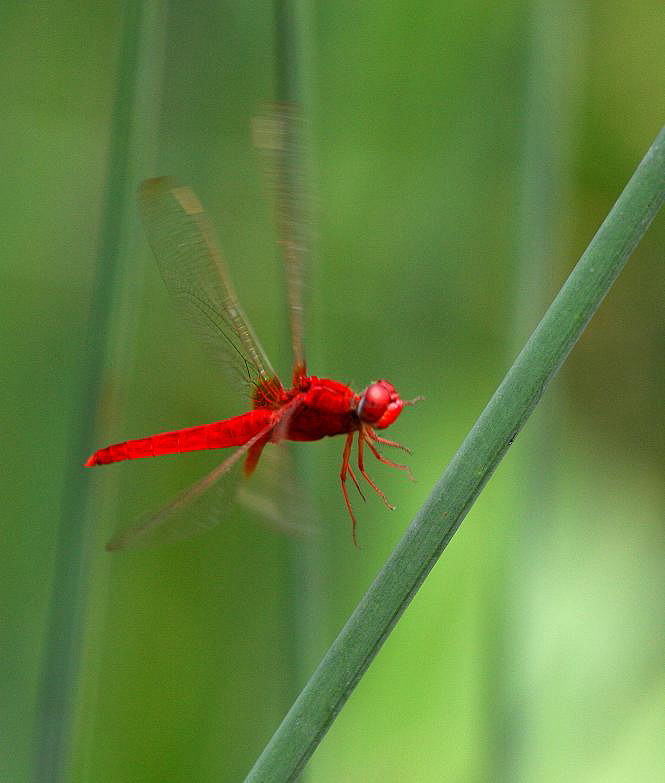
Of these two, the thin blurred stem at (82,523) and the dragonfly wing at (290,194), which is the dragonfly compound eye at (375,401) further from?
the thin blurred stem at (82,523)

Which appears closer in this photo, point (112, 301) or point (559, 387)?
point (112, 301)

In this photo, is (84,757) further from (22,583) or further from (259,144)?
(259,144)

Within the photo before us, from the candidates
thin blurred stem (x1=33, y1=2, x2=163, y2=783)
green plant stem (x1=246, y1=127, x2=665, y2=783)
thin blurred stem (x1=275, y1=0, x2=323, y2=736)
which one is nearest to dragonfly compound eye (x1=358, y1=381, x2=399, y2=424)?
thin blurred stem (x1=275, y1=0, x2=323, y2=736)

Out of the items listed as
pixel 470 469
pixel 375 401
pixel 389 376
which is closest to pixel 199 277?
pixel 375 401

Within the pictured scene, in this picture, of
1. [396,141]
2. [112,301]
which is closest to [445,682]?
[112,301]

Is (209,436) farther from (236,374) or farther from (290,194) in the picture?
(290,194)

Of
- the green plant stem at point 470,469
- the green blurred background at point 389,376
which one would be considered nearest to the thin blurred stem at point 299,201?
the green blurred background at point 389,376
